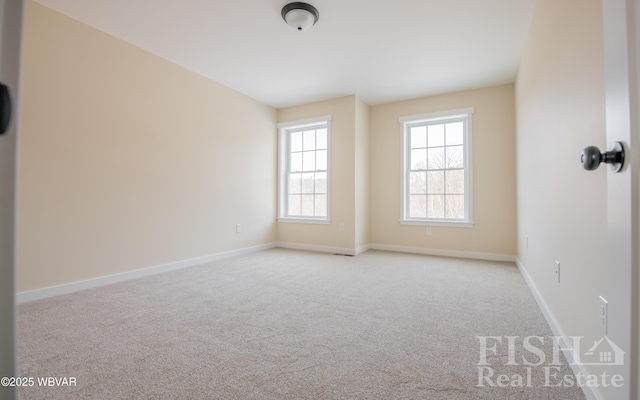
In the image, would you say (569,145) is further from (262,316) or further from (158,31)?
(158,31)

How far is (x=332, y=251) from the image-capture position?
479 centimetres

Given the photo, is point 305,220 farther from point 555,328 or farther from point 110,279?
point 555,328

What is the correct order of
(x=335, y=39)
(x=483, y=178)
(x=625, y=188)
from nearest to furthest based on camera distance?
1. (x=625, y=188)
2. (x=335, y=39)
3. (x=483, y=178)

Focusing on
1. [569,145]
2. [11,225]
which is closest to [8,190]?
[11,225]

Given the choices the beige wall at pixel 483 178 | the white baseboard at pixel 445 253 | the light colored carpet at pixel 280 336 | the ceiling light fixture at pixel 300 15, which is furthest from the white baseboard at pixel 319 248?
the ceiling light fixture at pixel 300 15

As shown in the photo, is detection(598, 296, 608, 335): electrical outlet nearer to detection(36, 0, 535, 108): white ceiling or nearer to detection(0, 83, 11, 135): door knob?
detection(0, 83, 11, 135): door knob

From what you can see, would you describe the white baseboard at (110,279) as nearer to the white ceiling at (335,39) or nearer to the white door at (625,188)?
the white ceiling at (335,39)

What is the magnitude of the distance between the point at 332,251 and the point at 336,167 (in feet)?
4.64

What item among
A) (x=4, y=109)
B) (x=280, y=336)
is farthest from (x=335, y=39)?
(x=4, y=109)

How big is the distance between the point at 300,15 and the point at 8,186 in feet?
8.96

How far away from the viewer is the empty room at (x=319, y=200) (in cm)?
127

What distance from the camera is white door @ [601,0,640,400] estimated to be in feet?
2.18

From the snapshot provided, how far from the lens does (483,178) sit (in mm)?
4320

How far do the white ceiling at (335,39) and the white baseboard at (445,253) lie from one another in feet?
8.25
